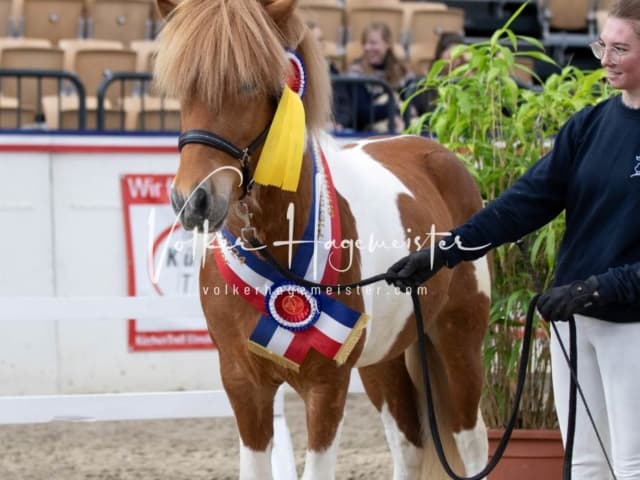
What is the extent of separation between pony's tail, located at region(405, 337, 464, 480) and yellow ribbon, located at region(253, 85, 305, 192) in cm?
135

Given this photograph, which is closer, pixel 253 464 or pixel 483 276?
pixel 253 464

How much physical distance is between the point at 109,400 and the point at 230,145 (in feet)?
7.92

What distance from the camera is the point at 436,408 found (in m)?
4.59

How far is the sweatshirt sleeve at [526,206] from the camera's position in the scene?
3.21 meters

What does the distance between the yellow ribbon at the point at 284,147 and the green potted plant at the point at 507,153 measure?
4.93ft

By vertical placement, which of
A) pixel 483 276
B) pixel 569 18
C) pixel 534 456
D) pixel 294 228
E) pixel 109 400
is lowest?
pixel 109 400

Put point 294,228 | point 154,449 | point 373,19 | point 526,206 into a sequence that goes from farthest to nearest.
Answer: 1. point 373,19
2. point 154,449
3. point 294,228
4. point 526,206

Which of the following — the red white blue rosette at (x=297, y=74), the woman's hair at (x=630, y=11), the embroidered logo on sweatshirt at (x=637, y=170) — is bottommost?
the embroidered logo on sweatshirt at (x=637, y=170)

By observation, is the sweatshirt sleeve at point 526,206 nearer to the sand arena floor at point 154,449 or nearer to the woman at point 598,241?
the woman at point 598,241

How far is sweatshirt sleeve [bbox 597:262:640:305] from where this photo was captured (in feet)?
9.69

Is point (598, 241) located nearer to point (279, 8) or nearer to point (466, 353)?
point (279, 8)

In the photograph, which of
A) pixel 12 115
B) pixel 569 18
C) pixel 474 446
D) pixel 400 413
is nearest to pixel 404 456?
pixel 400 413

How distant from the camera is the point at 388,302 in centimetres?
383

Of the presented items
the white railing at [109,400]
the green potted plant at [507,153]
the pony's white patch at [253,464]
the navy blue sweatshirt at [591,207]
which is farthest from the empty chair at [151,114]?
the navy blue sweatshirt at [591,207]
